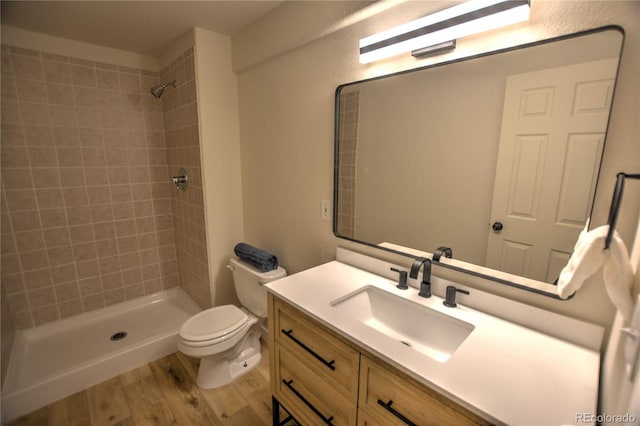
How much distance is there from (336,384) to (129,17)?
7.88 feet

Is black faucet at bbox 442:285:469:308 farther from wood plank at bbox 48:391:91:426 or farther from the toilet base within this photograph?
wood plank at bbox 48:391:91:426

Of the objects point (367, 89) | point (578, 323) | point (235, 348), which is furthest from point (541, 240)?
point (235, 348)

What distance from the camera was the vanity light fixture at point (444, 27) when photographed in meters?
0.96

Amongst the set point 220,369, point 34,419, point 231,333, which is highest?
point 231,333

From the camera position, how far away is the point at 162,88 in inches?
92.8

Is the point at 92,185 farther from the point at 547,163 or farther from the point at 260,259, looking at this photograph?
the point at 547,163

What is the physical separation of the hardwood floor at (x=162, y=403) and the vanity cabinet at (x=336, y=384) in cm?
34

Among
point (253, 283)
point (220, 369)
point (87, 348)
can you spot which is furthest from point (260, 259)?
point (87, 348)

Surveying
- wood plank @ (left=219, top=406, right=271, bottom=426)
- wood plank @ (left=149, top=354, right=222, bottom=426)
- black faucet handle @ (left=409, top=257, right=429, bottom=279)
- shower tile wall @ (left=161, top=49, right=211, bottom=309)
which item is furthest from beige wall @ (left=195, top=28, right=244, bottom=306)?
black faucet handle @ (left=409, top=257, right=429, bottom=279)

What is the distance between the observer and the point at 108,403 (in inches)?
69.7

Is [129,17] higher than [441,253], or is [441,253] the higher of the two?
[129,17]

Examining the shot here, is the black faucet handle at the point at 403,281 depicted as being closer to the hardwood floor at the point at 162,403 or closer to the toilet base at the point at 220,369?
the hardwood floor at the point at 162,403

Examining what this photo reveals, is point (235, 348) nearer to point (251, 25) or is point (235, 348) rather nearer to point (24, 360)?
point (24, 360)

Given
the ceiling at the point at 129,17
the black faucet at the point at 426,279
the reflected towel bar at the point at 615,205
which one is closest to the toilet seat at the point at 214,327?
the black faucet at the point at 426,279
